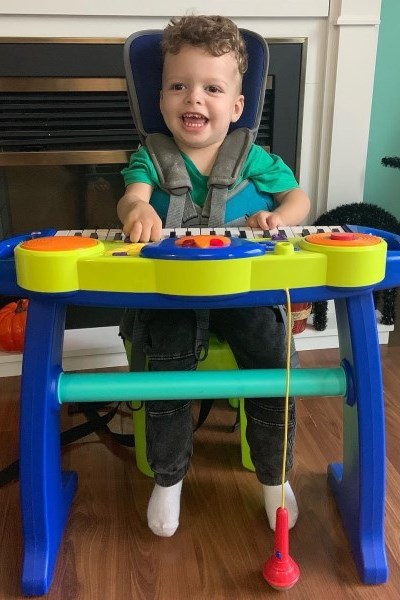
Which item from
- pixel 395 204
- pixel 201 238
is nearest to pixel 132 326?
pixel 201 238

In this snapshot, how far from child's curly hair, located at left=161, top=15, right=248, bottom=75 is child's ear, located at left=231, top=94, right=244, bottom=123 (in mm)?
67

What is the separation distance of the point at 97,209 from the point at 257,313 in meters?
0.92

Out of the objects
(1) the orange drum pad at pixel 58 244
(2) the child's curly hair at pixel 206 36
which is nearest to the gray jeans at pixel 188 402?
(1) the orange drum pad at pixel 58 244

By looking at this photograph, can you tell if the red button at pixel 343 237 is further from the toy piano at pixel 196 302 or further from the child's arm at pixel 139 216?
the child's arm at pixel 139 216

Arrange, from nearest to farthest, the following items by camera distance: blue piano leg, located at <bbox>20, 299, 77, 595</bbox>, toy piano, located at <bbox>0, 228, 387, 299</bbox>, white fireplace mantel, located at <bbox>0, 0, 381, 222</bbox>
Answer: toy piano, located at <bbox>0, 228, 387, 299</bbox> → blue piano leg, located at <bbox>20, 299, 77, 595</bbox> → white fireplace mantel, located at <bbox>0, 0, 381, 222</bbox>

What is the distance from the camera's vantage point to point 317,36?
152cm

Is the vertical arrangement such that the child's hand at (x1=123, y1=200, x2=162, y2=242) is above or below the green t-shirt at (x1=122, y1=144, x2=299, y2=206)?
below

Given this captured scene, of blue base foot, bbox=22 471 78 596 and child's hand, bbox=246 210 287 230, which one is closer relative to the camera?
blue base foot, bbox=22 471 78 596

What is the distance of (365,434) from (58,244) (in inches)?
19.8

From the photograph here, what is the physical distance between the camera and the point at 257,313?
0.93m

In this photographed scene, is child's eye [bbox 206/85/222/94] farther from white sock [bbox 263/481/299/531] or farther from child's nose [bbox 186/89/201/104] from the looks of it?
white sock [bbox 263/481/299/531]

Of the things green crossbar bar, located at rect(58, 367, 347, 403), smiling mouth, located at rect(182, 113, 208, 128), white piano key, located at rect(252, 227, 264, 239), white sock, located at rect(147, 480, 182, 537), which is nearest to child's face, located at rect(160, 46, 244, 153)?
smiling mouth, located at rect(182, 113, 208, 128)

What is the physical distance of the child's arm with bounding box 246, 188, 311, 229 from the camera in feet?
3.11

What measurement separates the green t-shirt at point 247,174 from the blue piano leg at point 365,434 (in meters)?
0.32
